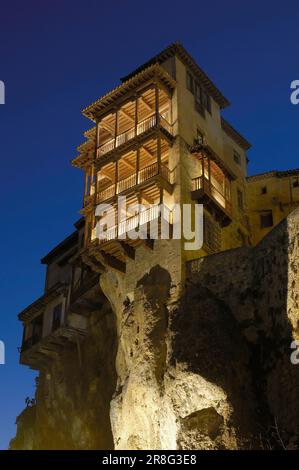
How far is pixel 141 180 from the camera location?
34.0m

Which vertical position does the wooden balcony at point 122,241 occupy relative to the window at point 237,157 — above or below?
below

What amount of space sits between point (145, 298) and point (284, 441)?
9917 mm

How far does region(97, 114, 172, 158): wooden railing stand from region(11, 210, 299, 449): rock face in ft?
24.8

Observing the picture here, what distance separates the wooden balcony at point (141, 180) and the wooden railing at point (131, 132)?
8.14 ft

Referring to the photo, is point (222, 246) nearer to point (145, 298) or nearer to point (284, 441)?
point (145, 298)

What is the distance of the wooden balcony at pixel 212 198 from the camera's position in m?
33.6

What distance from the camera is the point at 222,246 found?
35.9 meters

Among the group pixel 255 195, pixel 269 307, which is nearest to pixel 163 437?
pixel 269 307

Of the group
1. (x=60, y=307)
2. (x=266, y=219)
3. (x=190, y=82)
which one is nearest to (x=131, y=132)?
(x=190, y=82)

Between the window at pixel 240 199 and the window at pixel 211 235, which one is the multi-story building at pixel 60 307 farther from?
the window at pixel 240 199

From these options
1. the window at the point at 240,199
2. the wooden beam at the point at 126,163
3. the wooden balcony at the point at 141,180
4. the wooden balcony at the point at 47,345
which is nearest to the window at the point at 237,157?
the window at the point at 240,199

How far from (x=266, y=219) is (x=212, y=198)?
9.83 meters

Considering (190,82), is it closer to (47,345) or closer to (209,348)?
(209,348)

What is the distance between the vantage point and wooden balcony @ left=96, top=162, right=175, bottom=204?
1298 inches
